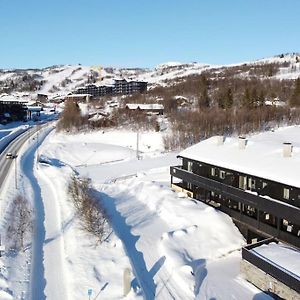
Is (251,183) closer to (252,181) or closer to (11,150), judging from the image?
(252,181)

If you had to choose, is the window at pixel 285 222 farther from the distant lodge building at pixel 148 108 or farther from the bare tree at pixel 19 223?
the distant lodge building at pixel 148 108

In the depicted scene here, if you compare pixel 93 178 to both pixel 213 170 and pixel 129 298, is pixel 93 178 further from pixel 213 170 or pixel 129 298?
pixel 129 298

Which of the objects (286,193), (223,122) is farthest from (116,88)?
(286,193)

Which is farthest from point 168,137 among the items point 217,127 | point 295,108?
point 295,108

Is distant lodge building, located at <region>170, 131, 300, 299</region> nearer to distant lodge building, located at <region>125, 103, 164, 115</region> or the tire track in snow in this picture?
the tire track in snow

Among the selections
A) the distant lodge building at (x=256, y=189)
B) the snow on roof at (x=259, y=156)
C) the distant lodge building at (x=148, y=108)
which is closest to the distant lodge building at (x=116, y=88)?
the distant lodge building at (x=148, y=108)
